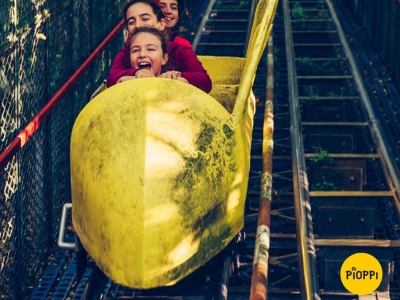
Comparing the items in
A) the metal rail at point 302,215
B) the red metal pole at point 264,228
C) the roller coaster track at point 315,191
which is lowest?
the roller coaster track at point 315,191

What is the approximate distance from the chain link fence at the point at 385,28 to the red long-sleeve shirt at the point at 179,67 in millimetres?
4550

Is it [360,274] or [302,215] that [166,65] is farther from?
[360,274]

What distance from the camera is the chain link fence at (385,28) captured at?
1030cm

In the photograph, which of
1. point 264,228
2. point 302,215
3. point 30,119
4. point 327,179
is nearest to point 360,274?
point 302,215

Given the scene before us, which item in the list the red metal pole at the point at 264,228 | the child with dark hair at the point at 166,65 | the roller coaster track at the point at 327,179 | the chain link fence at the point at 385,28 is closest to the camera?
the red metal pole at the point at 264,228

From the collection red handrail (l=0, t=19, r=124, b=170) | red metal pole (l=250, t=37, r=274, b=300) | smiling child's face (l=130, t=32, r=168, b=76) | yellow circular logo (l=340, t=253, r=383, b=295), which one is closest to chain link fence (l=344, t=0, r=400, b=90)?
red metal pole (l=250, t=37, r=274, b=300)

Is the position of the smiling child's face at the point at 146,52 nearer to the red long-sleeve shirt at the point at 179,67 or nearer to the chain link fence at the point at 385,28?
the red long-sleeve shirt at the point at 179,67

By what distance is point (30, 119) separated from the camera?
644 centimetres

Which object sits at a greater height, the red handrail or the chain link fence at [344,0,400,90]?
the red handrail

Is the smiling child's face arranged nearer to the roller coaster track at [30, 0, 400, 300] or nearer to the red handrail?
the red handrail

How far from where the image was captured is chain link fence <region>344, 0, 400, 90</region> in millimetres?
10305

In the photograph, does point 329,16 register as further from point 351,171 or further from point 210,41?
point 351,171

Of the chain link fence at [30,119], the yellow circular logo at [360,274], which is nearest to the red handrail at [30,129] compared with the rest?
the chain link fence at [30,119]

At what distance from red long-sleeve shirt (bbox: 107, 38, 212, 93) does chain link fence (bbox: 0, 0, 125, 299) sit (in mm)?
905
